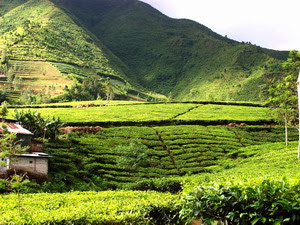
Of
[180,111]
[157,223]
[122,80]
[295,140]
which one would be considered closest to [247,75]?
[122,80]

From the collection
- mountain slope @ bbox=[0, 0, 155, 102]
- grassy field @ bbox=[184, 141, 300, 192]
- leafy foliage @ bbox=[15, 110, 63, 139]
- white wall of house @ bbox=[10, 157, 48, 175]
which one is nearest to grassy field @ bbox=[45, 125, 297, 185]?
grassy field @ bbox=[184, 141, 300, 192]

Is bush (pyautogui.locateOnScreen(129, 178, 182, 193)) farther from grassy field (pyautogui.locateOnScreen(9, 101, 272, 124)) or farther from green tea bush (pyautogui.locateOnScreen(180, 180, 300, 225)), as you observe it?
grassy field (pyautogui.locateOnScreen(9, 101, 272, 124))

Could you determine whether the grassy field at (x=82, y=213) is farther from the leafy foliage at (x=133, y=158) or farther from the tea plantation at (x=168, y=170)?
the leafy foliage at (x=133, y=158)

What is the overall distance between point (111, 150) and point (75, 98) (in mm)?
65944

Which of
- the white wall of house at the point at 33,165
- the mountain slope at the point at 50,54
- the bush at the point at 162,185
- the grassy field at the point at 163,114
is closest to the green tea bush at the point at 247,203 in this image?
the bush at the point at 162,185

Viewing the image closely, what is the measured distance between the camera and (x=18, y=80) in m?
117

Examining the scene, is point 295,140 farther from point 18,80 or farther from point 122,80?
point 122,80

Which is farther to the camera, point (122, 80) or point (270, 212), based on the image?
point (122, 80)

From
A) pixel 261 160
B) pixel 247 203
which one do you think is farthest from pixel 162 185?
pixel 247 203

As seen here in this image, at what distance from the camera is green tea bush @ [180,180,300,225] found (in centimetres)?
833

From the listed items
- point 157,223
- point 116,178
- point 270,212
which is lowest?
point 116,178

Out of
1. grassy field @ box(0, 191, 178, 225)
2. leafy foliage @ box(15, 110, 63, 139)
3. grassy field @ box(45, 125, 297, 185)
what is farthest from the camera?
leafy foliage @ box(15, 110, 63, 139)

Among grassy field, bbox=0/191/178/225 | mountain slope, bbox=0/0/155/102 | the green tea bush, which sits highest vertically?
mountain slope, bbox=0/0/155/102

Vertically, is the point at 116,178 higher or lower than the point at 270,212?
lower
